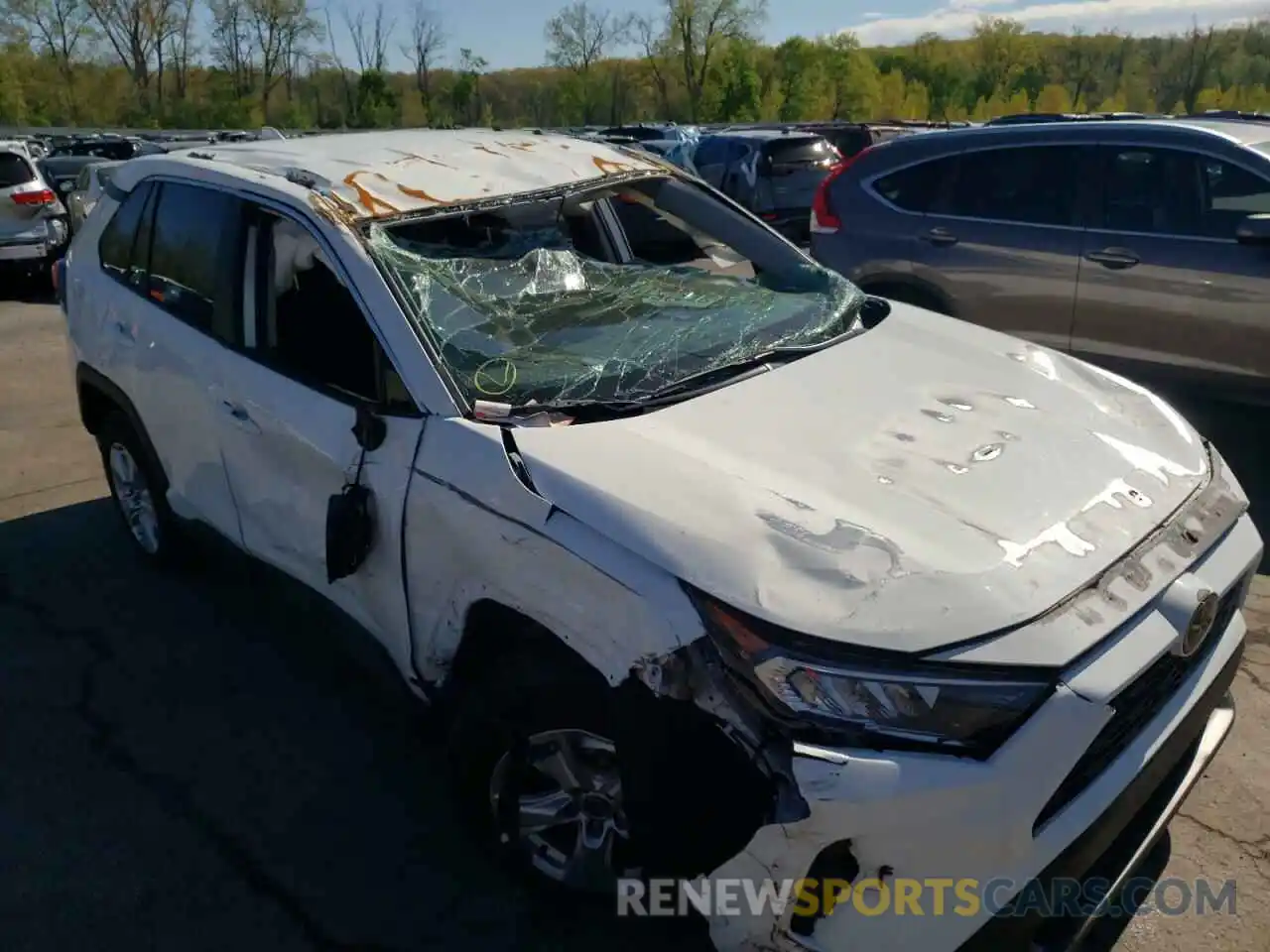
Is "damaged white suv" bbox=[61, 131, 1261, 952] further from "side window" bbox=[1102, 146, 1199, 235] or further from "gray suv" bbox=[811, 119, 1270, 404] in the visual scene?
"side window" bbox=[1102, 146, 1199, 235]

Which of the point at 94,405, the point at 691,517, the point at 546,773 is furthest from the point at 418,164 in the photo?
the point at 94,405

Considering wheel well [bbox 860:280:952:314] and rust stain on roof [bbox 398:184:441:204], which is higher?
rust stain on roof [bbox 398:184:441:204]

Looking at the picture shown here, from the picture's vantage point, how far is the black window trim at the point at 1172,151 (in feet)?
17.4

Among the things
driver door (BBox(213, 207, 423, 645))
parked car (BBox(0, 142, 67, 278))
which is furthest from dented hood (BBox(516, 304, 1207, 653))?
parked car (BBox(0, 142, 67, 278))

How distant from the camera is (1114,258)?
561 cm

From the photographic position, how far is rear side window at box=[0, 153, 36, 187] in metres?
12.0

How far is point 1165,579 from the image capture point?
2.19 meters

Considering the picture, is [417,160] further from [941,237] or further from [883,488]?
[941,237]

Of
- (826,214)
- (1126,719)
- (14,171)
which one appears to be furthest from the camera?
(14,171)

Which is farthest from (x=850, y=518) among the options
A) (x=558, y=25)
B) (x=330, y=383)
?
(x=558, y=25)

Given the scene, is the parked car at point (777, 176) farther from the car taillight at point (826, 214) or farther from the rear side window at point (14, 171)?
the rear side window at point (14, 171)

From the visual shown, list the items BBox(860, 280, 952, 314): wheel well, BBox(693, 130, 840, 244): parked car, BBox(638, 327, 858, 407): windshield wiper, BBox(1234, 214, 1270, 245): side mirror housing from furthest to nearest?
BBox(693, 130, 840, 244): parked car
BBox(860, 280, 952, 314): wheel well
BBox(1234, 214, 1270, 245): side mirror housing
BBox(638, 327, 858, 407): windshield wiper

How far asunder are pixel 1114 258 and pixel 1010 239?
1.95ft

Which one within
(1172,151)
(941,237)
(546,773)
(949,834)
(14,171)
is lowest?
(546,773)
